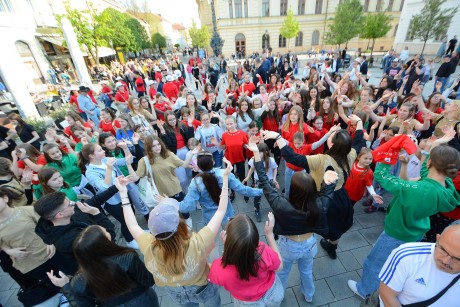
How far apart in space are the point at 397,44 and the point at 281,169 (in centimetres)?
3151

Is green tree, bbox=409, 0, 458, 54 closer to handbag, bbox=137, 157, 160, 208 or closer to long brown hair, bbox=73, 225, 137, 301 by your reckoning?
handbag, bbox=137, 157, 160, 208

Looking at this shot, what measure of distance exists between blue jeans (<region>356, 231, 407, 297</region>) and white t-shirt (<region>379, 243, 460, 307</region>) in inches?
39.6

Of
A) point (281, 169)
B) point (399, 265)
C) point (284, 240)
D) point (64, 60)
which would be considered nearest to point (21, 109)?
point (281, 169)

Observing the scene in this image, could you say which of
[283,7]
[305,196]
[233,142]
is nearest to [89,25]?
[233,142]

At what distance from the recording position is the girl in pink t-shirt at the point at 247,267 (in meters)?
1.66

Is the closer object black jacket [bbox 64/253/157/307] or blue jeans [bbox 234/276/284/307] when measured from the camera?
black jacket [bbox 64/253/157/307]

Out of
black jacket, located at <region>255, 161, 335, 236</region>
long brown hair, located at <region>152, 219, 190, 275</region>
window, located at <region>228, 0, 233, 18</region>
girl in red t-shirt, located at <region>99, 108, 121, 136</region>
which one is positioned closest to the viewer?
long brown hair, located at <region>152, 219, 190, 275</region>

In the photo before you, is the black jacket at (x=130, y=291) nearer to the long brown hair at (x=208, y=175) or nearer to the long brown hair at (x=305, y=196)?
the long brown hair at (x=208, y=175)

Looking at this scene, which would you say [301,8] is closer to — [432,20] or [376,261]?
[432,20]

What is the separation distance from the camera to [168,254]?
5.89 feet

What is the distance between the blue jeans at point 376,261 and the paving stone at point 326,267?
18.3 inches

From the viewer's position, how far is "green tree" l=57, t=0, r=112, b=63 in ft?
62.0

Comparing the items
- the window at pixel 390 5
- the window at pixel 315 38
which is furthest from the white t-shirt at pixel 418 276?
the window at pixel 390 5

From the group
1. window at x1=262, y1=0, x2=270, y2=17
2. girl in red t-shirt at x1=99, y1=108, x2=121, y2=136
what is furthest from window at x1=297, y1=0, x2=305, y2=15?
girl in red t-shirt at x1=99, y1=108, x2=121, y2=136
